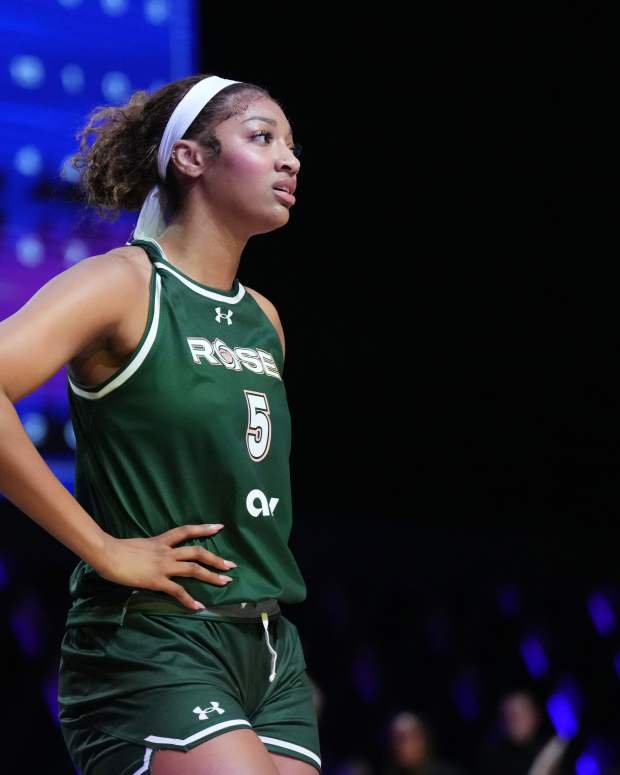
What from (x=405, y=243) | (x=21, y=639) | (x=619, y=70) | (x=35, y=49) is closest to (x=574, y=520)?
(x=405, y=243)

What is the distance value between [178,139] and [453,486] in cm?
558

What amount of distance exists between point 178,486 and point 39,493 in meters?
0.22

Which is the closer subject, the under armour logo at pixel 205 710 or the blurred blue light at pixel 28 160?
the under armour logo at pixel 205 710

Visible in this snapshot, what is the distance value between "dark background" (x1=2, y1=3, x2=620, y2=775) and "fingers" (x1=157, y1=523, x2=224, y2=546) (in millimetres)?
4290

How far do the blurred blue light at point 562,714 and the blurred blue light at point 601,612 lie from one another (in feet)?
1.76

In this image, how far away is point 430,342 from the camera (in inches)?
281

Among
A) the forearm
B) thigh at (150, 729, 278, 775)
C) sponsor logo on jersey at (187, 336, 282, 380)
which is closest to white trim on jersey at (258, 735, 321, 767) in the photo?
thigh at (150, 729, 278, 775)

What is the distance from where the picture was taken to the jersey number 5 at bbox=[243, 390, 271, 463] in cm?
Answer: 183

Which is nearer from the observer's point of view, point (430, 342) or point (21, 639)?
point (21, 639)

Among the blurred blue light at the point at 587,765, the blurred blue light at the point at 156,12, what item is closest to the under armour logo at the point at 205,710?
the blurred blue light at the point at 156,12

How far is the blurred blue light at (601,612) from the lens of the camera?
7.68 meters

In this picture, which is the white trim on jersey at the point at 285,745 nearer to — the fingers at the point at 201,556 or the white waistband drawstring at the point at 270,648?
the white waistband drawstring at the point at 270,648

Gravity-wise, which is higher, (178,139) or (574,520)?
(178,139)

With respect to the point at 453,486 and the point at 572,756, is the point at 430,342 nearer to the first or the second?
the point at 453,486
